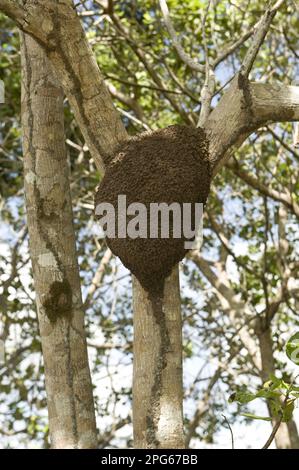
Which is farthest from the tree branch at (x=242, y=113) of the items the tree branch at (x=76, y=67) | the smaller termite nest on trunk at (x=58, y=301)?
the smaller termite nest on trunk at (x=58, y=301)

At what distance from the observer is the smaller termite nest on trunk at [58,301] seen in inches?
103

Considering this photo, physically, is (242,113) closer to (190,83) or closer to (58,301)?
(58,301)

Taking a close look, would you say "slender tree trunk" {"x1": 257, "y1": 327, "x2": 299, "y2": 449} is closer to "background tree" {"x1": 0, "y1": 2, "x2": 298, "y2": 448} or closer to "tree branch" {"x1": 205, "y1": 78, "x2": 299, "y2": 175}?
"background tree" {"x1": 0, "y1": 2, "x2": 298, "y2": 448}

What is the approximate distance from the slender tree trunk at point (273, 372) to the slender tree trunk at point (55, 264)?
2.83 meters

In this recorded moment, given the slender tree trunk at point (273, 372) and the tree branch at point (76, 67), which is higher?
the tree branch at point (76, 67)

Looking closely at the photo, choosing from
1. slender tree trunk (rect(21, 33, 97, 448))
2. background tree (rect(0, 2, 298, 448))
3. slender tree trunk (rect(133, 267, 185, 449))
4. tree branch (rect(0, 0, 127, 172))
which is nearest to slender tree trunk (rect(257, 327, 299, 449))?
background tree (rect(0, 2, 298, 448))

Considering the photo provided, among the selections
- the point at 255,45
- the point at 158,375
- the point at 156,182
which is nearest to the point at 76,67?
the point at 156,182

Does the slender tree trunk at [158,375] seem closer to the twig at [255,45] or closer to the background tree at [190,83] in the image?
the twig at [255,45]

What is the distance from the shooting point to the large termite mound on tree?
7.78 feet

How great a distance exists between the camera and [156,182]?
240 cm

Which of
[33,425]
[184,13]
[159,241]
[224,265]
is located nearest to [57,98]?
[159,241]

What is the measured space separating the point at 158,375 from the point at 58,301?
558 millimetres

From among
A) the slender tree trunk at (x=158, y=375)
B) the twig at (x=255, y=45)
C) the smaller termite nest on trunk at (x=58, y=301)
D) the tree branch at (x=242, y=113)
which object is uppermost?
the twig at (x=255, y=45)
